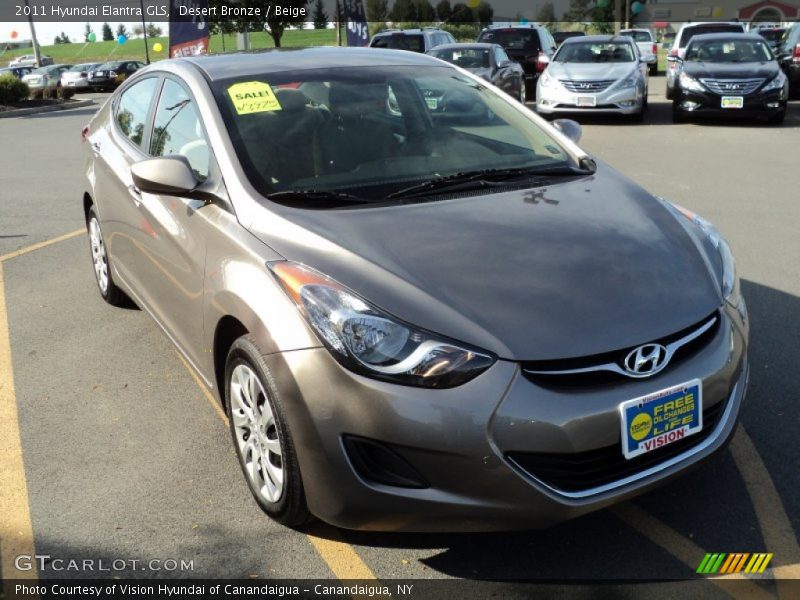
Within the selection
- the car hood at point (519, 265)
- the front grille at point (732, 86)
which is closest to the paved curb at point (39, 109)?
the front grille at point (732, 86)

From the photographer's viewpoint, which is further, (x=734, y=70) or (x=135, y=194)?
(x=734, y=70)

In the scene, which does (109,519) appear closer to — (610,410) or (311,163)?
(311,163)

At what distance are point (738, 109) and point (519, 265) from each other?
12.3 meters

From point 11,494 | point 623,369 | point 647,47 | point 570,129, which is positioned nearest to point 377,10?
point 647,47

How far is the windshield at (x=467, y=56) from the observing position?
16891mm

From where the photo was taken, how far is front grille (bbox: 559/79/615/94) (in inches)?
563

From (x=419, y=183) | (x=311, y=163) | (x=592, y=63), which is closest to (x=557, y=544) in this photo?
(x=419, y=183)

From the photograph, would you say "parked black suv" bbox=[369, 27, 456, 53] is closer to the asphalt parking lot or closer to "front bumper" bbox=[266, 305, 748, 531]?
the asphalt parking lot

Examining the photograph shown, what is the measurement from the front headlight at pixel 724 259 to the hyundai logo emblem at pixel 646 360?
52 centimetres

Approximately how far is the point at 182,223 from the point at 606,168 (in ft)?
6.34

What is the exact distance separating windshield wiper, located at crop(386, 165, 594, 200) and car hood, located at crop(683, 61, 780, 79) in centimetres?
1119

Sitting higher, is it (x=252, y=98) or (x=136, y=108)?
(x=252, y=98)

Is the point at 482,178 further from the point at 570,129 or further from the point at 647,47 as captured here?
the point at 647,47

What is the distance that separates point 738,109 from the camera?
44.6 ft
